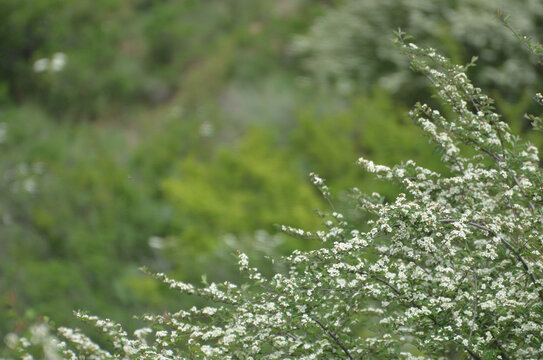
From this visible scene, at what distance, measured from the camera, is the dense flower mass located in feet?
6.84

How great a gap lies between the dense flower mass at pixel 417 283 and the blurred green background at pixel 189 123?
3.52 ft

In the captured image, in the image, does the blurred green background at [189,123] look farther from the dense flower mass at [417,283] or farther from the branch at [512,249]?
the branch at [512,249]

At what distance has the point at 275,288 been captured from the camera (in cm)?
212

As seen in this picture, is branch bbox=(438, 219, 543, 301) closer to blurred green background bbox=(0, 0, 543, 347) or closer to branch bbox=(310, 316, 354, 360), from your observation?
branch bbox=(310, 316, 354, 360)

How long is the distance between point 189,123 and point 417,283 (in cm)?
514

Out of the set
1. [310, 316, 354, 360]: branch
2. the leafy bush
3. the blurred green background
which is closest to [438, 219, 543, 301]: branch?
[310, 316, 354, 360]: branch

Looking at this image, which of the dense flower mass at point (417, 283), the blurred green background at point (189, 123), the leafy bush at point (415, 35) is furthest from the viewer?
the leafy bush at point (415, 35)

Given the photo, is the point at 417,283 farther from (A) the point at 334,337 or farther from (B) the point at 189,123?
(B) the point at 189,123

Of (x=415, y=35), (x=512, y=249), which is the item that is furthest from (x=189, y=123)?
(x=512, y=249)

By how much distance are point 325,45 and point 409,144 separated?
7.77 ft

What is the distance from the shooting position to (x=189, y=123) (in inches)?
276

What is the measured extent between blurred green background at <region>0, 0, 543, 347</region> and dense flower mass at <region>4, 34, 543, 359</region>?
1074 millimetres

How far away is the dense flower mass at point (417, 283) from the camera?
6.84 ft

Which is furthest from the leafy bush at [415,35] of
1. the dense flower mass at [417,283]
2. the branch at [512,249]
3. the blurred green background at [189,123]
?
the branch at [512,249]
